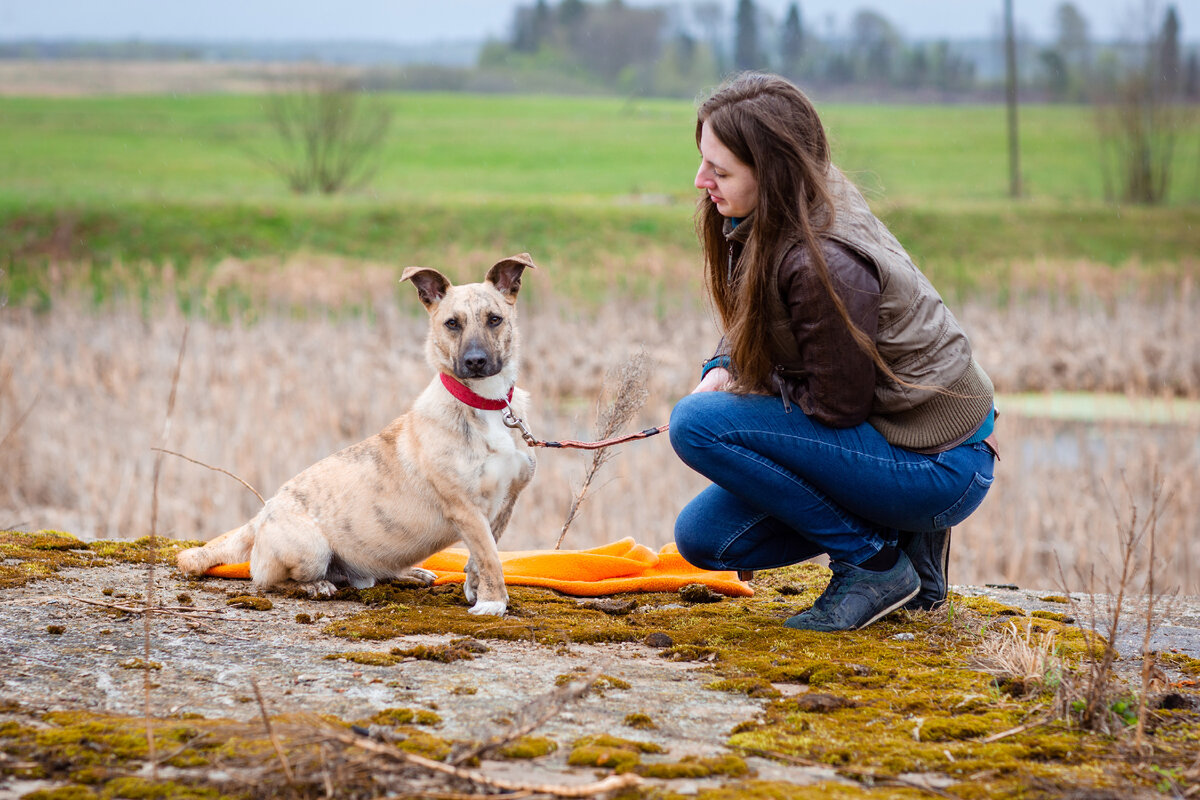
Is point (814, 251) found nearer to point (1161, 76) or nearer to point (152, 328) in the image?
point (152, 328)

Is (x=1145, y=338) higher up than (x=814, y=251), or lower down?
lower down

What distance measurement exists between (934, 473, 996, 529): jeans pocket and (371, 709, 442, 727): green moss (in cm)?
203

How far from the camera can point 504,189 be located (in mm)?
26328

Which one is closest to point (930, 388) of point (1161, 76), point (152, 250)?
point (152, 250)

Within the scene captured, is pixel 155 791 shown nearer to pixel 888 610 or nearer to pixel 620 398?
pixel 888 610

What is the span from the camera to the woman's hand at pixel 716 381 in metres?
4.07

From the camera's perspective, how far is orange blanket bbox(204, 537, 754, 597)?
4.61 m

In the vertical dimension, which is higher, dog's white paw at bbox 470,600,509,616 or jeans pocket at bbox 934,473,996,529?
jeans pocket at bbox 934,473,996,529

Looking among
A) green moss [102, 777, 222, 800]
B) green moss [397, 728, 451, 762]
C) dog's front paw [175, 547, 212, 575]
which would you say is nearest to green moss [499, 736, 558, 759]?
green moss [397, 728, 451, 762]

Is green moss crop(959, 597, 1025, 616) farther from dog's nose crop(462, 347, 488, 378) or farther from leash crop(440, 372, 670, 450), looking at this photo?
dog's nose crop(462, 347, 488, 378)

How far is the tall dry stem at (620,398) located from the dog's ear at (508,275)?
996 mm

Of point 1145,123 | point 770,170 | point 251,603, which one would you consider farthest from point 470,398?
point 1145,123

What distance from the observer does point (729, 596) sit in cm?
462

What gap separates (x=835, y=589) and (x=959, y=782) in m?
1.44
